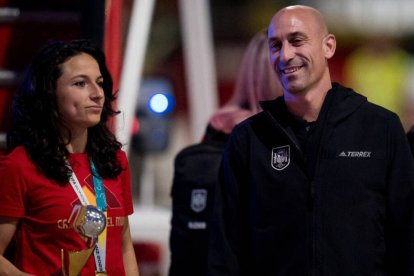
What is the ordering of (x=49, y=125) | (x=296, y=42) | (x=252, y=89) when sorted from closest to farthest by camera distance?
(x=49, y=125) → (x=296, y=42) → (x=252, y=89)

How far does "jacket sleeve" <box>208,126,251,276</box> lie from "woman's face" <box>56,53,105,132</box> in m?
0.51

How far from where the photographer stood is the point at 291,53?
128 inches

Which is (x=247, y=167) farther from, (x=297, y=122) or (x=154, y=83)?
(x=154, y=83)

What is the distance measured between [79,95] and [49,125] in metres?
0.13

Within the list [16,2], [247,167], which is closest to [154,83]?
[16,2]

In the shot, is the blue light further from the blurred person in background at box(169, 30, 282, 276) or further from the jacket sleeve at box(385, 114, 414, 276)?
the jacket sleeve at box(385, 114, 414, 276)

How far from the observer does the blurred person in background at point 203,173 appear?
4.14m

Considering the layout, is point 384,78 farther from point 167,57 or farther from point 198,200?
point 198,200

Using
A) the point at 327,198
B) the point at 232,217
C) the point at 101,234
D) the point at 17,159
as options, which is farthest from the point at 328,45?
the point at 17,159

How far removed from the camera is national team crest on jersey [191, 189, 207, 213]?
4180mm

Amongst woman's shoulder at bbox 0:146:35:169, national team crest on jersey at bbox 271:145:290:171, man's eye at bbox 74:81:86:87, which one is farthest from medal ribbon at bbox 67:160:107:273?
national team crest on jersey at bbox 271:145:290:171

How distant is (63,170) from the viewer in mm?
2977

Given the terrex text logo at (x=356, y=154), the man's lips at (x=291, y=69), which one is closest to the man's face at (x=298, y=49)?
the man's lips at (x=291, y=69)

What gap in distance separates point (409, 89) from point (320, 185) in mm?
6493
